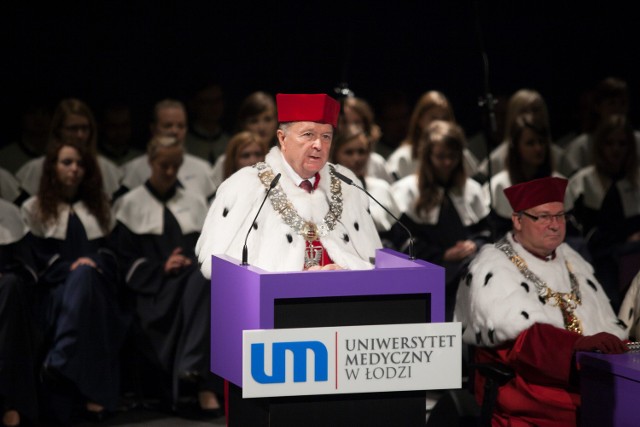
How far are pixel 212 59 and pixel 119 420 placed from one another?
317 centimetres

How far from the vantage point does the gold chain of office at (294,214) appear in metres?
4.73

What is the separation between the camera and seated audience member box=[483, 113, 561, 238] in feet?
24.9

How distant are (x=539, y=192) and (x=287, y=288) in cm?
151

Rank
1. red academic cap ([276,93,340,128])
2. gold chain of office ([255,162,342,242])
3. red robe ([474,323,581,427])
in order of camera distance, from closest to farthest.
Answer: red academic cap ([276,93,340,128]) < gold chain of office ([255,162,342,242]) < red robe ([474,323,581,427])

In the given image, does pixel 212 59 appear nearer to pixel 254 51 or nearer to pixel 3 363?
pixel 254 51

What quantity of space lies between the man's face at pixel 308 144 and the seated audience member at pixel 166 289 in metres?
2.05

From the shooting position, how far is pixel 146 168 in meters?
7.77

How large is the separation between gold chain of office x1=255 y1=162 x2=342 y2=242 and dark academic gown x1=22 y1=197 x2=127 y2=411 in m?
1.86

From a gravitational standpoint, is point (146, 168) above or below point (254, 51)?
below

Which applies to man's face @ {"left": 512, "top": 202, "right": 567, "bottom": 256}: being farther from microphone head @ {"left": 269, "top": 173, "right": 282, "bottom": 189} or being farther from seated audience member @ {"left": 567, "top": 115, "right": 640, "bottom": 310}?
seated audience member @ {"left": 567, "top": 115, "right": 640, "bottom": 310}

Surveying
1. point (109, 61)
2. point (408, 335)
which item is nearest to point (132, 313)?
point (109, 61)

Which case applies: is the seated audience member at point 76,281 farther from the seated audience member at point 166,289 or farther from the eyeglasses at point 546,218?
the eyeglasses at point 546,218

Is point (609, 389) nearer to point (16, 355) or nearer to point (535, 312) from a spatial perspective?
point (535, 312)

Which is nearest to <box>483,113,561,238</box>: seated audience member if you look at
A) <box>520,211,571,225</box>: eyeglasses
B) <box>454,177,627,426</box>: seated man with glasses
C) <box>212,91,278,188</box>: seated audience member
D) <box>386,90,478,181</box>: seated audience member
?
<box>386,90,478,181</box>: seated audience member
